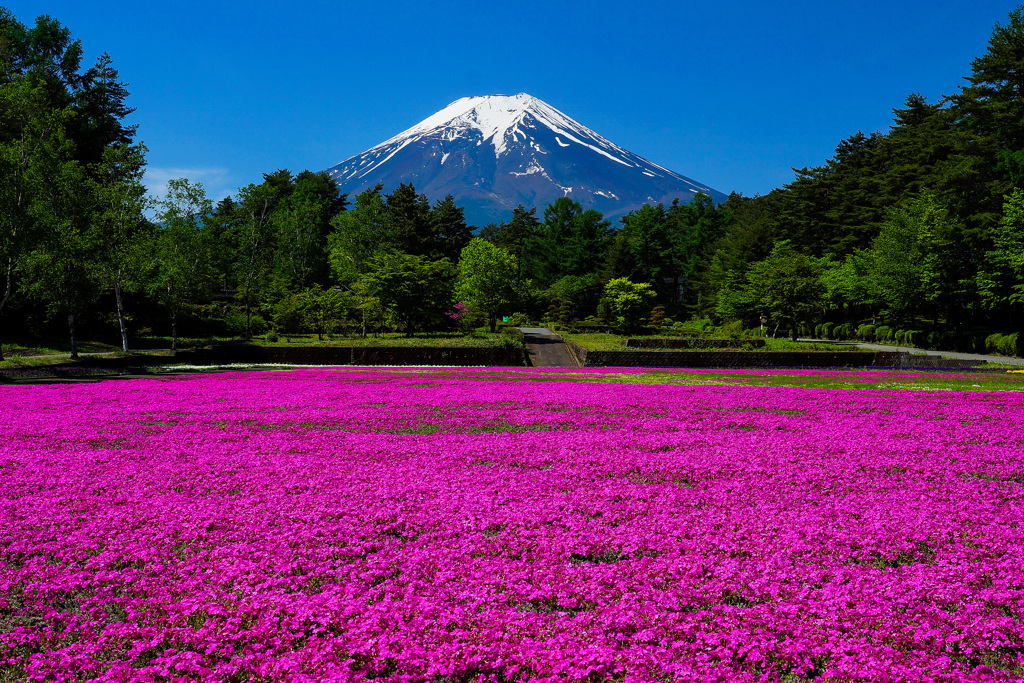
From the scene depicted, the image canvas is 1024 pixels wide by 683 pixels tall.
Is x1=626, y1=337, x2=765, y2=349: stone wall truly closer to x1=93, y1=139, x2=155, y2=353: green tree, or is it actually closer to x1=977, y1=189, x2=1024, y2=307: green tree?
x1=977, y1=189, x2=1024, y2=307: green tree

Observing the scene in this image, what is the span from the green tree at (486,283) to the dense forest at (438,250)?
16 centimetres

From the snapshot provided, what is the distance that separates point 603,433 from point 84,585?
7060mm

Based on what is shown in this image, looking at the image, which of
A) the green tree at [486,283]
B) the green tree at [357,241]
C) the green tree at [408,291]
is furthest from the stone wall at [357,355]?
the green tree at [357,241]

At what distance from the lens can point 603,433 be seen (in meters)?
9.50

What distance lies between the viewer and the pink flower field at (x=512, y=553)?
3.29 m

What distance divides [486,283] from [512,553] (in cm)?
5141

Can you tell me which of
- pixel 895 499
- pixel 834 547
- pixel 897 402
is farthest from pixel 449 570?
pixel 897 402

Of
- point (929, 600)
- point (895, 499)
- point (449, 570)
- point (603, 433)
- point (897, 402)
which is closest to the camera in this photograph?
point (929, 600)

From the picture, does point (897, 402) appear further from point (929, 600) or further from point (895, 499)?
point (929, 600)

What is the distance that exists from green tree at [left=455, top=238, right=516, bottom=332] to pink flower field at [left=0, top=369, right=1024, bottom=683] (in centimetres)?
4599

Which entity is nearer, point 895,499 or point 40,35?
point 895,499

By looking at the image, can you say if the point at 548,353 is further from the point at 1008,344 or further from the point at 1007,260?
the point at 1007,260

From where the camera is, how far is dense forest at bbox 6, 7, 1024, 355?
28688mm

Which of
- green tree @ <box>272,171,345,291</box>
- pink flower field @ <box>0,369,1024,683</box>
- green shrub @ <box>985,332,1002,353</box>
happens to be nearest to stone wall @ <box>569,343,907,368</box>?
green shrub @ <box>985,332,1002,353</box>
